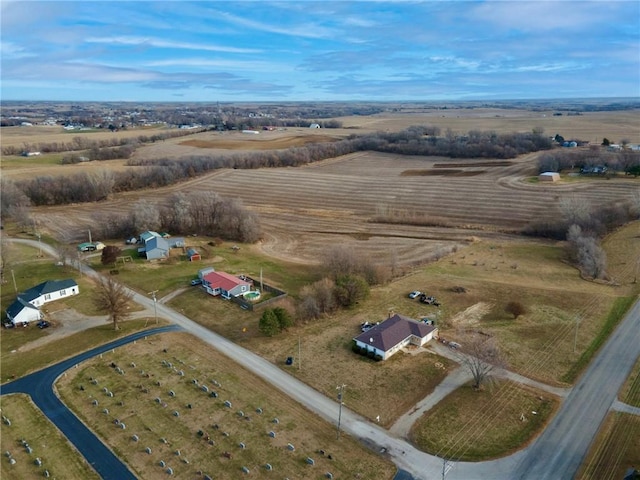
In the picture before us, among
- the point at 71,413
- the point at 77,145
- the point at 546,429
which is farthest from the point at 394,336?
the point at 77,145

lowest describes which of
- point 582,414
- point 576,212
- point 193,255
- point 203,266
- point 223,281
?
point 582,414

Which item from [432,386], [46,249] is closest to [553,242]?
[432,386]

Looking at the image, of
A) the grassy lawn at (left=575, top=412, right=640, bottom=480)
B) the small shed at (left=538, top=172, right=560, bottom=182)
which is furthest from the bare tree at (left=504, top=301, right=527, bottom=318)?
the small shed at (left=538, top=172, right=560, bottom=182)

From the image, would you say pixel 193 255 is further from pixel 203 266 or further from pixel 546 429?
pixel 546 429

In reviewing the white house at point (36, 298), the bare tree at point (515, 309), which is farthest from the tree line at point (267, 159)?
the bare tree at point (515, 309)

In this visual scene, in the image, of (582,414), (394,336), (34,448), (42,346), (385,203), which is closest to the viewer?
(34,448)

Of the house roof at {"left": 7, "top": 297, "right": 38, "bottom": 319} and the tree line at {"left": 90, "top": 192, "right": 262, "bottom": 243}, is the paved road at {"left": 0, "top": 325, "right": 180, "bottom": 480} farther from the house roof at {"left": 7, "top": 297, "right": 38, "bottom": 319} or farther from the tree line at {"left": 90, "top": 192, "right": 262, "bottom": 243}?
the tree line at {"left": 90, "top": 192, "right": 262, "bottom": 243}
